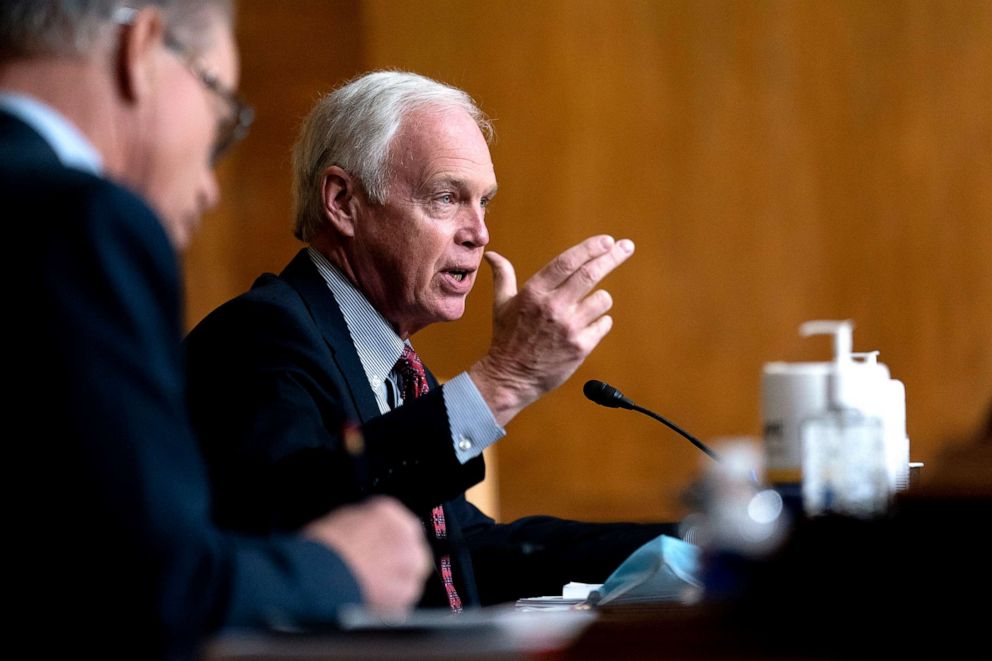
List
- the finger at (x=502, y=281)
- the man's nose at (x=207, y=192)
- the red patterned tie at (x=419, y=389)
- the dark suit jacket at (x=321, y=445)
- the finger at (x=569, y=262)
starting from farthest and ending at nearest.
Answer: the red patterned tie at (x=419, y=389)
the finger at (x=502, y=281)
the finger at (x=569, y=262)
the dark suit jacket at (x=321, y=445)
the man's nose at (x=207, y=192)

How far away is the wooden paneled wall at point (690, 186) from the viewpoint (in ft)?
16.6

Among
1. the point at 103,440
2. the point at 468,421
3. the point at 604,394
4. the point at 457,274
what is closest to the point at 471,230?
the point at 457,274

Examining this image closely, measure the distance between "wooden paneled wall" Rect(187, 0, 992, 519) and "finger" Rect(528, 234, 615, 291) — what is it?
3203mm

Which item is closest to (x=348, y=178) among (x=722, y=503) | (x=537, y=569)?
(x=537, y=569)

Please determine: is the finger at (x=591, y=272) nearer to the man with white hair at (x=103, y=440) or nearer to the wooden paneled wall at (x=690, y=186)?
the man with white hair at (x=103, y=440)

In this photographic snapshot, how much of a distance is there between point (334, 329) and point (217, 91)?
36.6 inches

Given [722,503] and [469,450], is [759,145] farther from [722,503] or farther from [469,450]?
[722,503]

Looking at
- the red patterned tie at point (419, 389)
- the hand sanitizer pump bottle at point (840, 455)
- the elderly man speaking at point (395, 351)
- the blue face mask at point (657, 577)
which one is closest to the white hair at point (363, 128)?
the elderly man speaking at point (395, 351)

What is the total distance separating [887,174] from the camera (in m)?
5.09

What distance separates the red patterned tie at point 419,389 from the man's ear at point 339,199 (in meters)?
0.24

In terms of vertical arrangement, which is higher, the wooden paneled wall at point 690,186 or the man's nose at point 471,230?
the wooden paneled wall at point 690,186

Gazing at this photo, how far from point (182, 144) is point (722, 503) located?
56 centimetres

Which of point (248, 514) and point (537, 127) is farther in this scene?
point (537, 127)

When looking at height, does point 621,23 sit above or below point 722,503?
above
